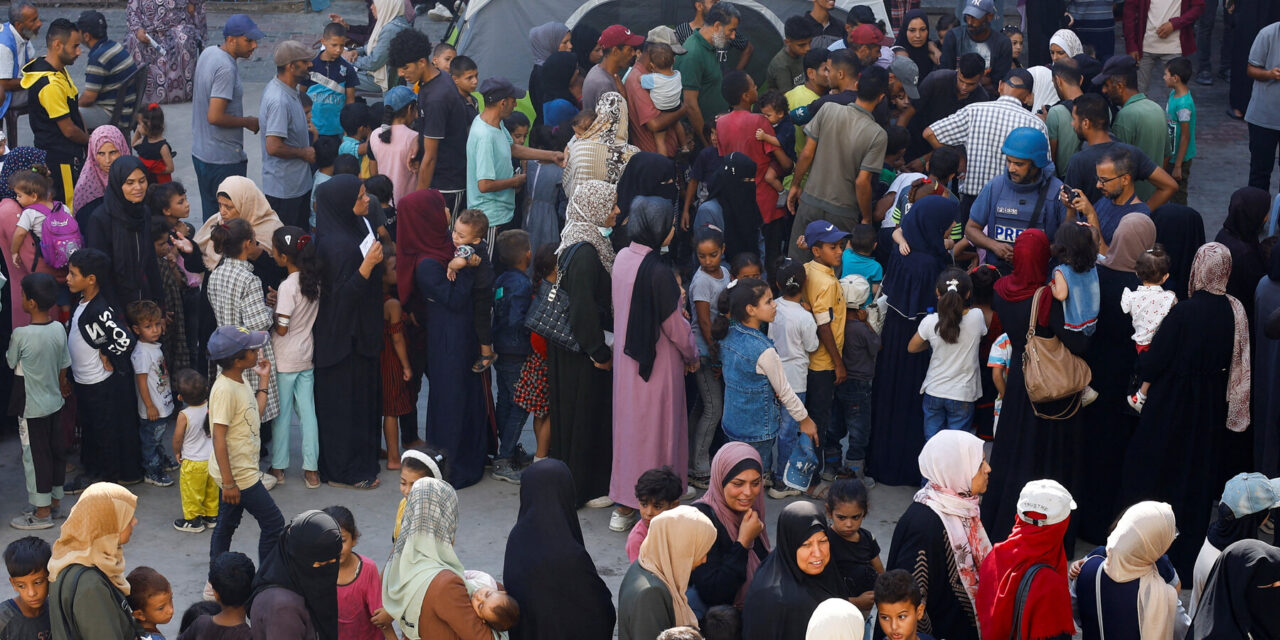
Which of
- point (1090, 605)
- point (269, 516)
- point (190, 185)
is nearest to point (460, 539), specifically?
point (269, 516)

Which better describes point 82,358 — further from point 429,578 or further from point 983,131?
point 983,131

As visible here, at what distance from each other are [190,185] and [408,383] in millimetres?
5040

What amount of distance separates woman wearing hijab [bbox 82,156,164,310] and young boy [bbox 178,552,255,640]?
299 cm

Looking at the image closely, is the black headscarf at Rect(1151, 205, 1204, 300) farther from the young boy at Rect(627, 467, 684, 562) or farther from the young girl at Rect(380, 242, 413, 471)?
the young girl at Rect(380, 242, 413, 471)

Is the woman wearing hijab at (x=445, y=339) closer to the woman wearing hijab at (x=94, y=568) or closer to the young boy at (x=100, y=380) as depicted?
the young boy at (x=100, y=380)

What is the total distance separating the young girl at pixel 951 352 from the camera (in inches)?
283

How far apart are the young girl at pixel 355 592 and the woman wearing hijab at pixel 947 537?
6.59 feet

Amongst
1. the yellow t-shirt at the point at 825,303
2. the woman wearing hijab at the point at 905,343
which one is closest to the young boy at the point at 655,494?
the yellow t-shirt at the point at 825,303

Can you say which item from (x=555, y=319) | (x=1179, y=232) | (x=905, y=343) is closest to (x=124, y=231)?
(x=555, y=319)

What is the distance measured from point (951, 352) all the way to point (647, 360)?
1598 mm

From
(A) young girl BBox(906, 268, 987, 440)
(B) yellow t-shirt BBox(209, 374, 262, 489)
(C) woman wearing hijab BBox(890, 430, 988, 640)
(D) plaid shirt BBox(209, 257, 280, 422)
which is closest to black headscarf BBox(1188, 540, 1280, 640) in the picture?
(C) woman wearing hijab BBox(890, 430, 988, 640)

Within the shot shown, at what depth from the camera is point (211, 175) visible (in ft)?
31.6

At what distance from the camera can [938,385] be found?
24.2 feet

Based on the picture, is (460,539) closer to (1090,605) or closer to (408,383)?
(408,383)
